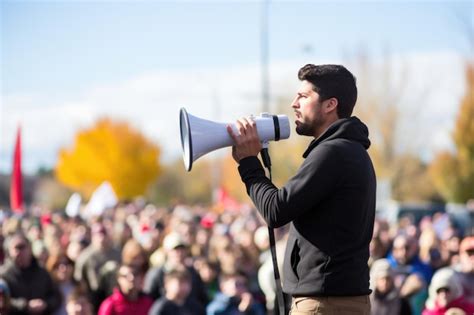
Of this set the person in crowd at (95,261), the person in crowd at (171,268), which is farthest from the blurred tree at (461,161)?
the person in crowd at (171,268)

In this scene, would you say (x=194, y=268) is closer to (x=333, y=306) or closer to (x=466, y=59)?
(x=333, y=306)

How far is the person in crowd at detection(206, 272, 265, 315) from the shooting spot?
9.05 meters

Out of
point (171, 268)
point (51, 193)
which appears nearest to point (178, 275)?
point (171, 268)

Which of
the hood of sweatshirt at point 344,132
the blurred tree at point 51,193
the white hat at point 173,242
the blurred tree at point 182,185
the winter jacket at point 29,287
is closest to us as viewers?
the hood of sweatshirt at point 344,132

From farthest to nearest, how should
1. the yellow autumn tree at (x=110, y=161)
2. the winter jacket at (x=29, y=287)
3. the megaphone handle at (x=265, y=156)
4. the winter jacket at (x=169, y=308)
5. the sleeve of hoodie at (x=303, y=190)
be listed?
the yellow autumn tree at (x=110, y=161) < the winter jacket at (x=29, y=287) < the winter jacket at (x=169, y=308) < the megaphone handle at (x=265, y=156) < the sleeve of hoodie at (x=303, y=190)

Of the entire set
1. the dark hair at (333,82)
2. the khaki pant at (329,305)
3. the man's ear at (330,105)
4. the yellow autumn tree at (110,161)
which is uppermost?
the dark hair at (333,82)

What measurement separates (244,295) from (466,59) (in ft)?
99.4

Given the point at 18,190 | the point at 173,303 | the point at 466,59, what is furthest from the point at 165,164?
the point at 173,303

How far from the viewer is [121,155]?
8194 cm

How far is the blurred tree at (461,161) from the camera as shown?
125 feet

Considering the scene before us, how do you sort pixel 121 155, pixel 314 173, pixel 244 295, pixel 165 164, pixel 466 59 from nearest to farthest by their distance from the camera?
1. pixel 314 173
2. pixel 244 295
3. pixel 466 59
4. pixel 121 155
5. pixel 165 164

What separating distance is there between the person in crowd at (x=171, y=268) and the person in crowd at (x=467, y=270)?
2490mm

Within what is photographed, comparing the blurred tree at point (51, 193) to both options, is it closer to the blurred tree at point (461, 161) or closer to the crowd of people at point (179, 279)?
the blurred tree at point (461, 161)

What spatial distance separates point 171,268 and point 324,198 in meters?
5.52
